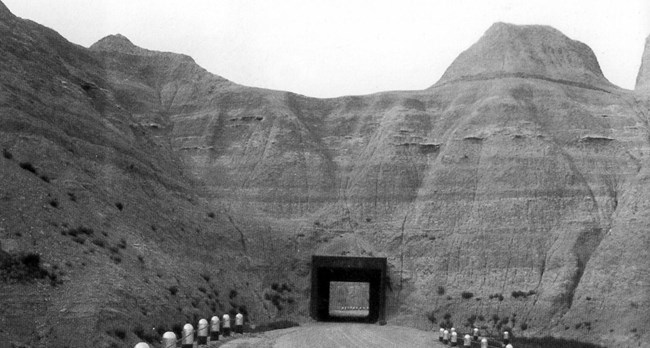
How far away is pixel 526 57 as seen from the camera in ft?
216

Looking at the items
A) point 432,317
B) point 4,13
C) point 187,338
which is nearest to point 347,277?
point 432,317

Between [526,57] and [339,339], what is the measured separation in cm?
4056

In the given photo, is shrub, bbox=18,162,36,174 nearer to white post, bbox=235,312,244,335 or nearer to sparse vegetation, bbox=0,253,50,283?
sparse vegetation, bbox=0,253,50,283

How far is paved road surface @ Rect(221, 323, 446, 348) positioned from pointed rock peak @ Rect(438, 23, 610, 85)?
32.2 meters

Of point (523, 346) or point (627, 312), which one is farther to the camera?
point (627, 312)

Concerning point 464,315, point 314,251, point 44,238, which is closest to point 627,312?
point 464,315

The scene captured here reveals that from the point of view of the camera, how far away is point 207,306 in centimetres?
3403

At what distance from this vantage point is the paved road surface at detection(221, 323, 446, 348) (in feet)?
93.7

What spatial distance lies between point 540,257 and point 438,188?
893 cm

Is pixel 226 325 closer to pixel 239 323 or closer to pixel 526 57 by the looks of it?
pixel 239 323

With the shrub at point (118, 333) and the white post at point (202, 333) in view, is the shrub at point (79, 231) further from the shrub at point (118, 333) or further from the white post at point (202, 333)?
the white post at point (202, 333)

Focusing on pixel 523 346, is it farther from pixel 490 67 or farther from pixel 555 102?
pixel 490 67

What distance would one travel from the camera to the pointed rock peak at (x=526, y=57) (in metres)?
65.0

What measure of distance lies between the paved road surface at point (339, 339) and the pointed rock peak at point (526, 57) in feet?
106
